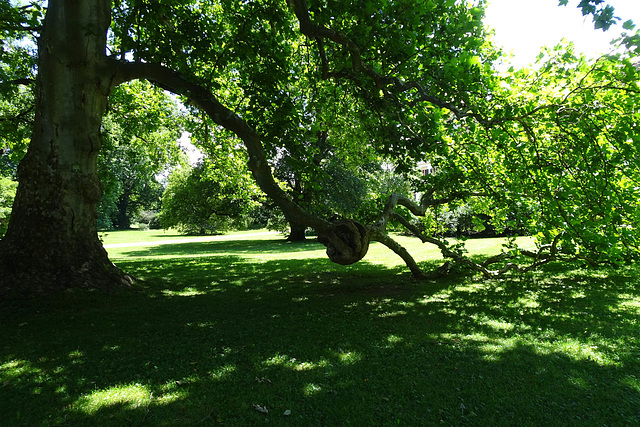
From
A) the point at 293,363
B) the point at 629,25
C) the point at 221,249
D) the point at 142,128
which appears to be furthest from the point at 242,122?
the point at 221,249

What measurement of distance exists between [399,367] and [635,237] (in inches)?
244

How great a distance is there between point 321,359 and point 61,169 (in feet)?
20.2

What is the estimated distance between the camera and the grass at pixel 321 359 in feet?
10.5

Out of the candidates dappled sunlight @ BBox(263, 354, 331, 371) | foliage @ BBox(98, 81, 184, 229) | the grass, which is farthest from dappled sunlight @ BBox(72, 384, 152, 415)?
foliage @ BBox(98, 81, 184, 229)

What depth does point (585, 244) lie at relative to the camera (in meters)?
6.92

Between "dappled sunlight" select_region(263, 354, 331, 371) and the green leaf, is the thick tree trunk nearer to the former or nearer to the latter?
"dappled sunlight" select_region(263, 354, 331, 371)

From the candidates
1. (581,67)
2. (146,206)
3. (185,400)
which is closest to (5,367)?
(185,400)

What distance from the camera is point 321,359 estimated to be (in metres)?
4.30

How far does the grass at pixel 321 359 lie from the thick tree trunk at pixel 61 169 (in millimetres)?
784

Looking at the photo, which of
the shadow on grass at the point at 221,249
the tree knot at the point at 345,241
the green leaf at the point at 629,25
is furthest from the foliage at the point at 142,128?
the green leaf at the point at 629,25

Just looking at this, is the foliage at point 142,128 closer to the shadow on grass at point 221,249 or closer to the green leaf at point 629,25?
the shadow on grass at point 221,249

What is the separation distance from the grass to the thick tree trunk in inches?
30.9

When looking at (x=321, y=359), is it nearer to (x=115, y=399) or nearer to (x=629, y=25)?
(x=115, y=399)

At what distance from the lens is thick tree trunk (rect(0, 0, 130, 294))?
6.71m
